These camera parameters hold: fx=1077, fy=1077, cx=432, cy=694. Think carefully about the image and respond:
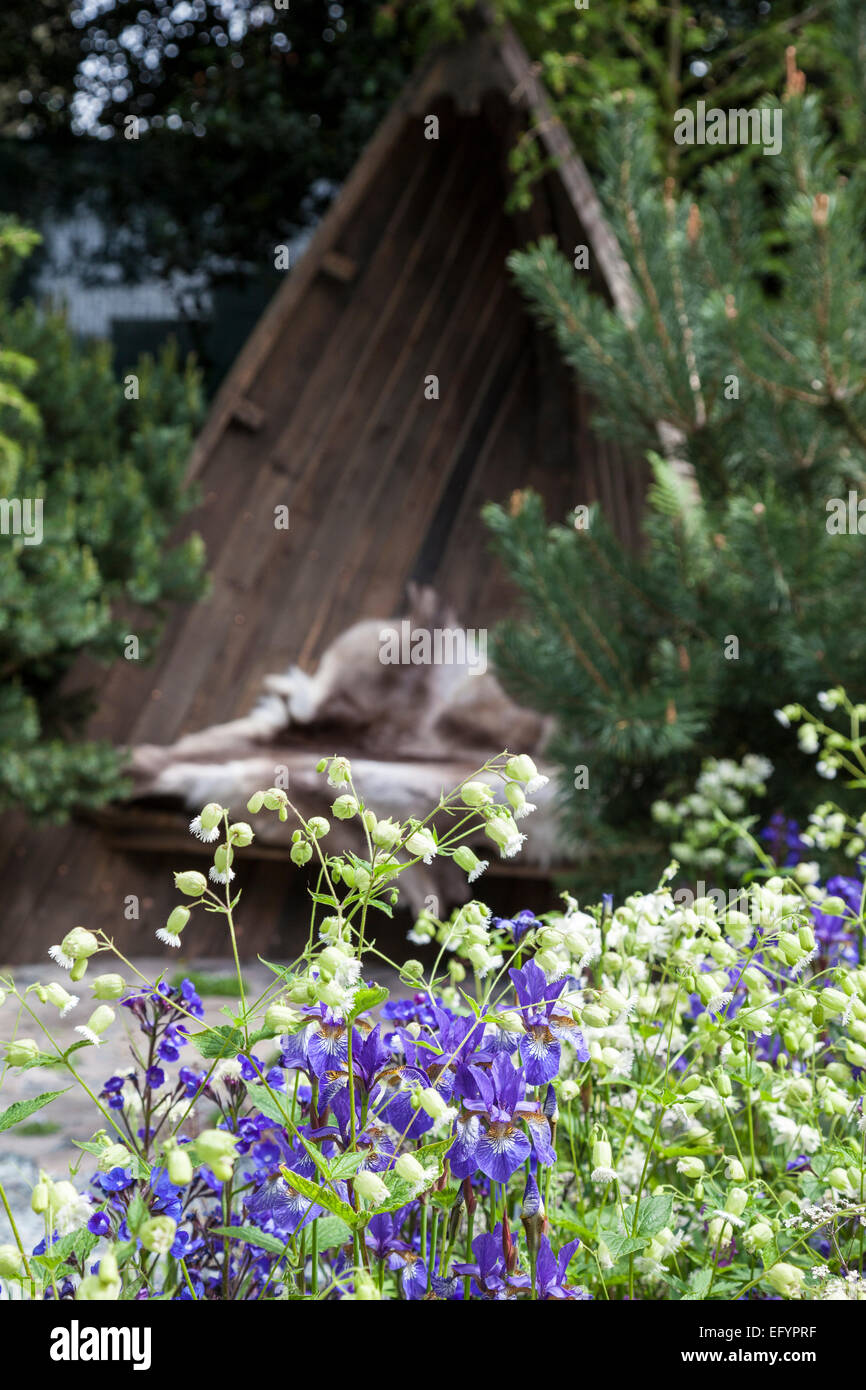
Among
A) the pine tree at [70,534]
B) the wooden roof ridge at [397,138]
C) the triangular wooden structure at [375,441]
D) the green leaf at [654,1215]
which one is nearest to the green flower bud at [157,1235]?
the green leaf at [654,1215]

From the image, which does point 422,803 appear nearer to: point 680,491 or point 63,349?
point 680,491

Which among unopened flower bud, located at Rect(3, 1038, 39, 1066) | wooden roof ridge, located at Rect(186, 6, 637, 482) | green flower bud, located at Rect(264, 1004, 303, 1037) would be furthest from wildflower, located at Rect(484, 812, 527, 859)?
wooden roof ridge, located at Rect(186, 6, 637, 482)

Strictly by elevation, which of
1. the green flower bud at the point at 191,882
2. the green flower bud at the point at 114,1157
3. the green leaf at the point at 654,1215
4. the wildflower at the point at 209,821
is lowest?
the green leaf at the point at 654,1215

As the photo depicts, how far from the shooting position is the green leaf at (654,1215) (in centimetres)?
53

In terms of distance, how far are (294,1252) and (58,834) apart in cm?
214

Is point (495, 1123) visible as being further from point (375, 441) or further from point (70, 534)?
point (375, 441)

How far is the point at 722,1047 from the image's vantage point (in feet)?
2.12

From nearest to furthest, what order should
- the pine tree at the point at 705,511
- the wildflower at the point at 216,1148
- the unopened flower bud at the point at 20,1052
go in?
the wildflower at the point at 216,1148 < the unopened flower bud at the point at 20,1052 < the pine tree at the point at 705,511

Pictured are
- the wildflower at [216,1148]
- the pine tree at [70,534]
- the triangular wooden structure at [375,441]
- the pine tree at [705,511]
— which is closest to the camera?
the wildflower at [216,1148]

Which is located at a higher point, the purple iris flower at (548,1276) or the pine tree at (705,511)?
the pine tree at (705,511)

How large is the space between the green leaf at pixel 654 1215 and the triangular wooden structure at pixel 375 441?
2.06 metres

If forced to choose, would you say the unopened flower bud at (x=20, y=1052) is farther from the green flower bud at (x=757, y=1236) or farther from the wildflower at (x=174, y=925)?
the green flower bud at (x=757, y=1236)

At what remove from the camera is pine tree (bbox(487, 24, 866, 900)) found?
1579mm
